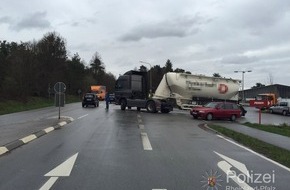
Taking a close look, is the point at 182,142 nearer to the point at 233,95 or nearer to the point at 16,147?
the point at 16,147

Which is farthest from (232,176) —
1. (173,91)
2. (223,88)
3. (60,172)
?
(223,88)

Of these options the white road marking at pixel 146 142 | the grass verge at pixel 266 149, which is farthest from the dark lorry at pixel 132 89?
the white road marking at pixel 146 142

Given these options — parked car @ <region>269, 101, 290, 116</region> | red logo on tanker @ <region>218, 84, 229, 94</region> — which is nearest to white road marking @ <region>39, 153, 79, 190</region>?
red logo on tanker @ <region>218, 84, 229, 94</region>

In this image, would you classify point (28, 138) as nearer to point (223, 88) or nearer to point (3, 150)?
point (3, 150)

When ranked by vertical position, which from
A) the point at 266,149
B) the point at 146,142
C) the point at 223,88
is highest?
the point at 223,88

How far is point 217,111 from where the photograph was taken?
108 ft

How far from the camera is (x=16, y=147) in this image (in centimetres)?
1377

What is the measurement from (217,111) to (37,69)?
42198 millimetres

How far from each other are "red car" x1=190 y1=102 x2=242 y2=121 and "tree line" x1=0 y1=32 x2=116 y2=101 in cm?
2862

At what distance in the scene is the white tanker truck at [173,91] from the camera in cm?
3922

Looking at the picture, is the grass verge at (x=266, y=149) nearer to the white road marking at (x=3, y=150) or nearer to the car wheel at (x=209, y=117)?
the white road marking at (x=3, y=150)

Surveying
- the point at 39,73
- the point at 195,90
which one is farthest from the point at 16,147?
the point at 39,73

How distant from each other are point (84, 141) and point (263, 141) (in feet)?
22.1

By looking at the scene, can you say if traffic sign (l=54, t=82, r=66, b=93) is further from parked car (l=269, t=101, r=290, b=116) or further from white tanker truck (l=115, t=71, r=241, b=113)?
parked car (l=269, t=101, r=290, b=116)
